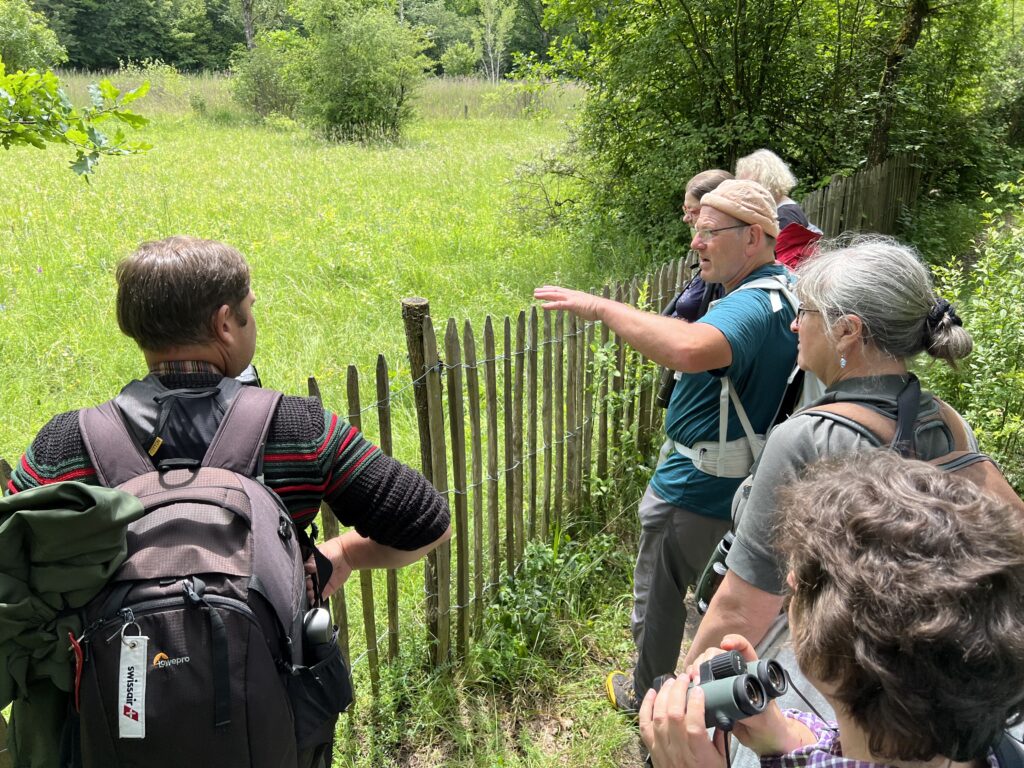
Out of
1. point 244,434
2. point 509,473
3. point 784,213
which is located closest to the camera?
point 244,434

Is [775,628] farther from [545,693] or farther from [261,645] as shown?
[545,693]

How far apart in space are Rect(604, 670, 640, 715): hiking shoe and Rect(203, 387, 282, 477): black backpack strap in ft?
7.11

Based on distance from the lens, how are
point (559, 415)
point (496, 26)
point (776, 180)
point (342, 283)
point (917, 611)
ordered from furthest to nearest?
point (496, 26)
point (342, 283)
point (776, 180)
point (559, 415)
point (917, 611)

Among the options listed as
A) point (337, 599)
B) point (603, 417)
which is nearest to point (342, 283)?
point (603, 417)

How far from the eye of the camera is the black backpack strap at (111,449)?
4.37ft

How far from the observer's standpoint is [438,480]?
9.46 ft

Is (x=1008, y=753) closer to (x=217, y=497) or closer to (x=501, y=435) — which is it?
(x=217, y=497)

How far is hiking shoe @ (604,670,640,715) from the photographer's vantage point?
3.01 meters

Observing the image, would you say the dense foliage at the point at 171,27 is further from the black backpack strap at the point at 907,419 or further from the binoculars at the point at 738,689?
the binoculars at the point at 738,689

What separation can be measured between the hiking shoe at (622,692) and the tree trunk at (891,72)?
26.1 ft

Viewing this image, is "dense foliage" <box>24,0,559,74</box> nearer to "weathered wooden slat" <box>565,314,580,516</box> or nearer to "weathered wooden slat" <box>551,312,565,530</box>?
"weathered wooden slat" <box>565,314,580,516</box>

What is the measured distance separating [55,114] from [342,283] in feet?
15.2

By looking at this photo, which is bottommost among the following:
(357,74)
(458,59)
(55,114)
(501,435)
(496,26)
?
(501,435)

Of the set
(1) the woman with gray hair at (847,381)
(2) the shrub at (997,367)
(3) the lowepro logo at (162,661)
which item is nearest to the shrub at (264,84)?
(2) the shrub at (997,367)
